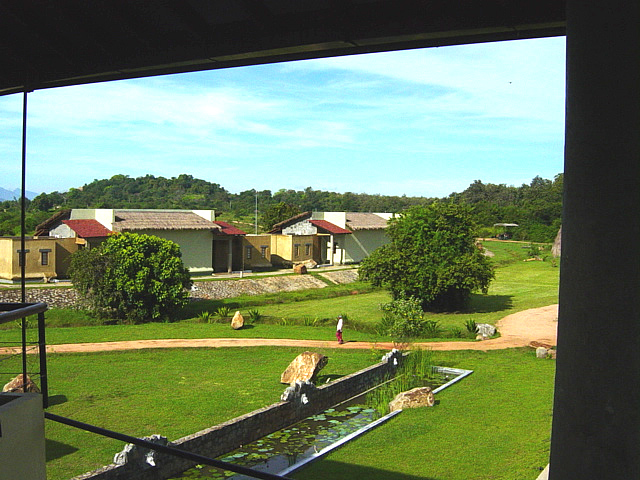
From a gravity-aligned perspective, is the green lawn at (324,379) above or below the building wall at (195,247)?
below

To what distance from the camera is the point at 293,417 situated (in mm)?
12828

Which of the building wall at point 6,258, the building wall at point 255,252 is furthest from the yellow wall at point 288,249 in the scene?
the building wall at point 6,258

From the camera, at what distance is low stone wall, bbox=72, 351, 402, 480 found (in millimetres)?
9227

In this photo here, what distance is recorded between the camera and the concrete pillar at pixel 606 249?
9.34 ft

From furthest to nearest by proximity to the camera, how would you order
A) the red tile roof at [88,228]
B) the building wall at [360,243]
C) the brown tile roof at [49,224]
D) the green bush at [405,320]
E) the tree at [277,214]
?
the tree at [277,214]
the building wall at [360,243]
the brown tile roof at [49,224]
the red tile roof at [88,228]
the green bush at [405,320]

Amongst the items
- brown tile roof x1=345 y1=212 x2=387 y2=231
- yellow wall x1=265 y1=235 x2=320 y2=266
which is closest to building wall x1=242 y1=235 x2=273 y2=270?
yellow wall x1=265 y1=235 x2=320 y2=266

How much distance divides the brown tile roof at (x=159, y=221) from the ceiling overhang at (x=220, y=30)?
90.7 feet

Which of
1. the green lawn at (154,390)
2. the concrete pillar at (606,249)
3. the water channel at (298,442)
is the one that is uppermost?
the concrete pillar at (606,249)

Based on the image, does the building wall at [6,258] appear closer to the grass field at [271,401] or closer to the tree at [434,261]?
the grass field at [271,401]

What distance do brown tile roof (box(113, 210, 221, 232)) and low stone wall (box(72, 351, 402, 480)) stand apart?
20.5 meters

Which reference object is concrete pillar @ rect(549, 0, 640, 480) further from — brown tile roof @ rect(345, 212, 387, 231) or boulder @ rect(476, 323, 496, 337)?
brown tile roof @ rect(345, 212, 387, 231)

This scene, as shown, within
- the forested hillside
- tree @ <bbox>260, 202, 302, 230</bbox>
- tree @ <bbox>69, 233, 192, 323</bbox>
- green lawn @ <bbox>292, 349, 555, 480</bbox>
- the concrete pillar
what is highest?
the forested hillside

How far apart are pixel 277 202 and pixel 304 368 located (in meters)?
75.2

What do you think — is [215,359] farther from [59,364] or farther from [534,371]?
[534,371]
